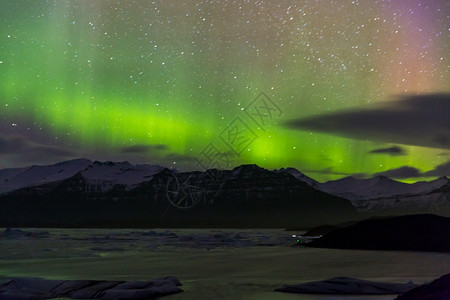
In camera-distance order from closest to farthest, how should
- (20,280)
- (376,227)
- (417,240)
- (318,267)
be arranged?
(20,280)
(318,267)
(417,240)
(376,227)

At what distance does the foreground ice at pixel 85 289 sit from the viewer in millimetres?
22828

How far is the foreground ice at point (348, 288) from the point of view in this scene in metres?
23.6

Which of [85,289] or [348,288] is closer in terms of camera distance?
[85,289]

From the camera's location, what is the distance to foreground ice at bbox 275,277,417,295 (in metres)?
23.6

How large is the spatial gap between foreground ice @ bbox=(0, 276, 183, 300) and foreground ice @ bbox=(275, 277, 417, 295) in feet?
17.0

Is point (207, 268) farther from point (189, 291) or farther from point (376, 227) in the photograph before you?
point (376, 227)

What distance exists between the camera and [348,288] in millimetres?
23984

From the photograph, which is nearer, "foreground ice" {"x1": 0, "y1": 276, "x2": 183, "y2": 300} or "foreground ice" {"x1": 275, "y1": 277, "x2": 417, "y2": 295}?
"foreground ice" {"x1": 0, "y1": 276, "x2": 183, "y2": 300}

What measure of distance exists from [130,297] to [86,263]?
67.8 feet

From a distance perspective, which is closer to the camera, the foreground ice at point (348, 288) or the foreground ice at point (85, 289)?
the foreground ice at point (85, 289)

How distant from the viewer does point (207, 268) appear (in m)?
38.4

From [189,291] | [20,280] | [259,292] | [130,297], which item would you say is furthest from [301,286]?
[20,280]

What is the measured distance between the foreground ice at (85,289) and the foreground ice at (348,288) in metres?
5.19

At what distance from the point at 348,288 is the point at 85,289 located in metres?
10.8
